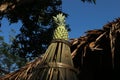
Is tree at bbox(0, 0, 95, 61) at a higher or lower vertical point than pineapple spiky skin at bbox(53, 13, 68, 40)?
higher

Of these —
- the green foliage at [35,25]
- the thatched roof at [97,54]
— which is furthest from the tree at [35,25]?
the thatched roof at [97,54]

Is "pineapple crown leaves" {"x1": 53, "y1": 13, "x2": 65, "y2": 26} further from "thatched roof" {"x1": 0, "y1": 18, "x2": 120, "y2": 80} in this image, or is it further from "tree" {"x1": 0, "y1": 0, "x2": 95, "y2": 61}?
"tree" {"x1": 0, "y1": 0, "x2": 95, "y2": 61}

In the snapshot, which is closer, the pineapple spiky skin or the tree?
the pineapple spiky skin

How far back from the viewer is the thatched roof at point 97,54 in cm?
444

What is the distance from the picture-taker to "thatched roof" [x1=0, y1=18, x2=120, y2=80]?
4.44 m

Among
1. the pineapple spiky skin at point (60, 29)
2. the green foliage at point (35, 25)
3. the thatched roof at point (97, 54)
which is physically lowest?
the thatched roof at point (97, 54)

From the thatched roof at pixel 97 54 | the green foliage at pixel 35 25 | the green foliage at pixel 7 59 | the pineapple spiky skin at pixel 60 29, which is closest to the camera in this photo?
the pineapple spiky skin at pixel 60 29

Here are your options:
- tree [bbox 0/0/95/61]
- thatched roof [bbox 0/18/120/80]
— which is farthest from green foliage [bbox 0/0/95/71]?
thatched roof [bbox 0/18/120/80]

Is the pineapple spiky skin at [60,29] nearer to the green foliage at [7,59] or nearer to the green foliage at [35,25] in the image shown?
the green foliage at [35,25]

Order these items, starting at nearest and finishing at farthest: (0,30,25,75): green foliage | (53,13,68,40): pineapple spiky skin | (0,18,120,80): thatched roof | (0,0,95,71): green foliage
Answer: (53,13,68,40): pineapple spiky skin → (0,18,120,80): thatched roof → (0,0,95,71): green foliage → (0,30,25,75): green foliage

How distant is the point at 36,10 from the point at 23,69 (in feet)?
33.0

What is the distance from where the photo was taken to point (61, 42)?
3.94 meters

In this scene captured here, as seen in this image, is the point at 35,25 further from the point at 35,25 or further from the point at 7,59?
the point at 7,59

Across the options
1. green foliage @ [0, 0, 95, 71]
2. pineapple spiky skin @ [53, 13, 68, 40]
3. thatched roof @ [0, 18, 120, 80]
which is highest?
green foliage @ [0, 0, 95, 71]
